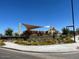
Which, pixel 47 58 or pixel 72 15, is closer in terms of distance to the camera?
pixel 47 58

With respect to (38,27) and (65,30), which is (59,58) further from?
(65,30)

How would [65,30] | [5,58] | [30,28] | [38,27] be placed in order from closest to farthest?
[5,58] → [30,28] → [38,27] → [65,30]

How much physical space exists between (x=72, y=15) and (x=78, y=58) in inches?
738

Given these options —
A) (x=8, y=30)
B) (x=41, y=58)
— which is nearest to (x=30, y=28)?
(x=8, y=30)

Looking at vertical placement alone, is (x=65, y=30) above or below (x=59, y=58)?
above

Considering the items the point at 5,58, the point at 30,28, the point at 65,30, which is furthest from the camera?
the point at 65,30

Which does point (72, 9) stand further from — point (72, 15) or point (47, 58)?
point (47, 58)

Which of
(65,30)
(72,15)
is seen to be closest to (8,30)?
(65,30)

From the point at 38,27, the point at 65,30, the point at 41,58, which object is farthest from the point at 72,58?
the point at 65,30

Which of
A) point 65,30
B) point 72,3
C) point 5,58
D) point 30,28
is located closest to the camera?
point 5,58

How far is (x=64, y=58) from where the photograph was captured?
15.1 m

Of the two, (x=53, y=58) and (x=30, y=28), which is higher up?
(x=30, y=28)

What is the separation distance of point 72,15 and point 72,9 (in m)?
1.09

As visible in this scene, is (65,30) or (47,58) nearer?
(47,58)
